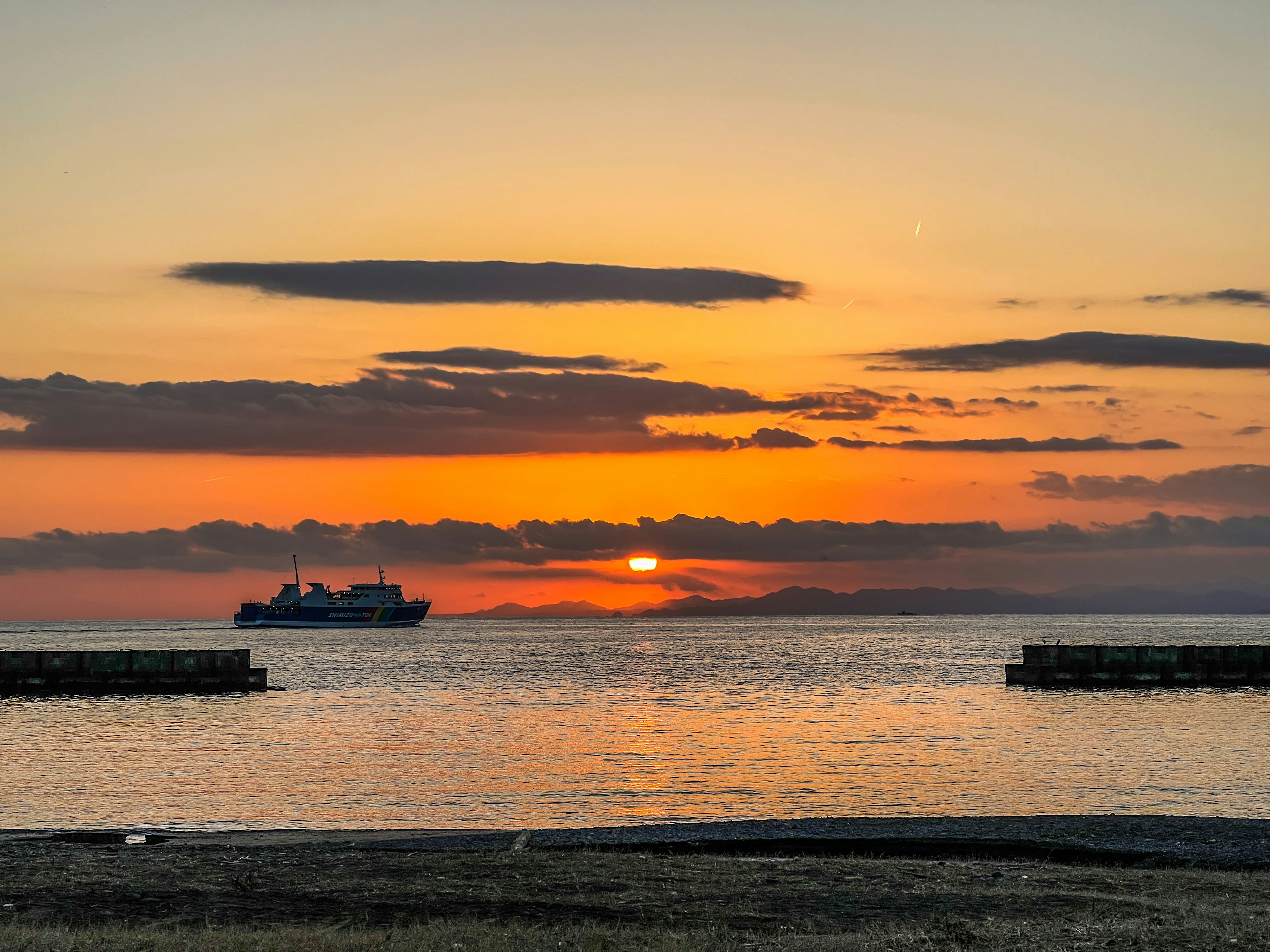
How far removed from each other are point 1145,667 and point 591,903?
83.9 metres

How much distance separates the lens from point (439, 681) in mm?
102125

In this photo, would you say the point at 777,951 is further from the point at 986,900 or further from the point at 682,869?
the point at 682,869

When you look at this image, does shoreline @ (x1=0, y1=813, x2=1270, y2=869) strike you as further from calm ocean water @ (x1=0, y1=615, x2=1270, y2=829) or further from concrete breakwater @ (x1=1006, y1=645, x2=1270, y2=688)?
concrete breakwater @ (x1=1006, y1=645, x2=1270, y2=688)

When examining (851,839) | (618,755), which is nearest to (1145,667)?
(618,755)

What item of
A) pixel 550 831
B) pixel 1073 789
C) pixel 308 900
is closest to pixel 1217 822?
pixel 1073 789

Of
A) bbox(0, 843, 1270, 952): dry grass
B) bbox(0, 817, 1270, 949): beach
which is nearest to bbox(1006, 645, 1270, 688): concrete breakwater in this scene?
bbox(0, 817, 1270, 949): beach

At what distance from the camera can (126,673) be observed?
281 ft

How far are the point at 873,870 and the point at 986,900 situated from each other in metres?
3.05

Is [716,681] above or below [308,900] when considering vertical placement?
below

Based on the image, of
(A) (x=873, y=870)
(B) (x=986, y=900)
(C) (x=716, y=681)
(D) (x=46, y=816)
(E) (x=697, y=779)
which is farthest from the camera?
(C) (x=716, y=681)

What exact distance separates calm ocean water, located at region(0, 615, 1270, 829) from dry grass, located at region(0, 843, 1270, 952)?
9598mm

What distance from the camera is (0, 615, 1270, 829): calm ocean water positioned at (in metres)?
32.0

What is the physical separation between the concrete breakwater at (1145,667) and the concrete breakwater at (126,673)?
58.0 meters

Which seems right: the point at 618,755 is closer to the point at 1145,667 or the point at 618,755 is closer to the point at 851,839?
the point at 851,839
